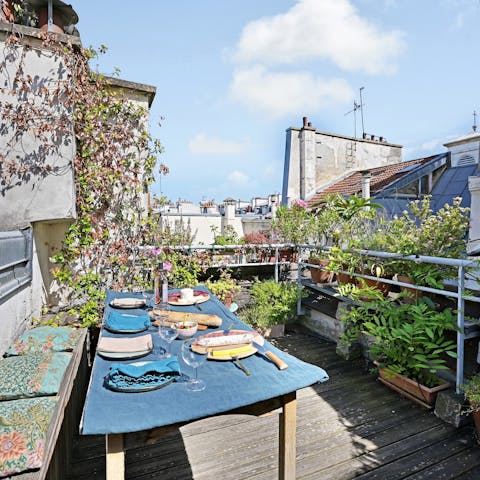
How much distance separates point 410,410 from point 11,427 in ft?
8.22

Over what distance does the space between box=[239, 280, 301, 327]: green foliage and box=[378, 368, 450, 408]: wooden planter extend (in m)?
1.41

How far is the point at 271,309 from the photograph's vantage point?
4000 millimetres

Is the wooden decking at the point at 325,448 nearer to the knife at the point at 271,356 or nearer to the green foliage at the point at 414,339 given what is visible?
the green foliage at the point at 414,339

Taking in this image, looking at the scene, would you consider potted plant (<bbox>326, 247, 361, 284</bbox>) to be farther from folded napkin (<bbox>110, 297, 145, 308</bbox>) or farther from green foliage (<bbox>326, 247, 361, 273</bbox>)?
folded napkin (<bbox>110, 297, 145, 308</bbox>)

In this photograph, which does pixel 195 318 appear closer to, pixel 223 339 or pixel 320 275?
pixel 223 339

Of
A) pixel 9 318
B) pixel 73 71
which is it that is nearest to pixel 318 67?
pixel 73 71

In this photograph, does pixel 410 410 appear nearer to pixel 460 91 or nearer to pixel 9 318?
pixel 9 318

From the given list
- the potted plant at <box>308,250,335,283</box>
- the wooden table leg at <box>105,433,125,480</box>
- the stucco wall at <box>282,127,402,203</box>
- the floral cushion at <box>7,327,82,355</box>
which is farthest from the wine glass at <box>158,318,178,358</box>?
the stucco wall at <box>282,127,402,203</box>

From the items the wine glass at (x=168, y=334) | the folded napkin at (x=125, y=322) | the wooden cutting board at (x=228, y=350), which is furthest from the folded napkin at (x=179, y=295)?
the wooden cutting board at (x=228, y=350)

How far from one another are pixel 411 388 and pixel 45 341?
8.98 ft

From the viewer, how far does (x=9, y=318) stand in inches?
93.0

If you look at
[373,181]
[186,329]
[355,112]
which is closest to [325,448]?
[186,329]

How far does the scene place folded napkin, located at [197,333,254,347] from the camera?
1.66m

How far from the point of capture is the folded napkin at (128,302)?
2465 millimetres
